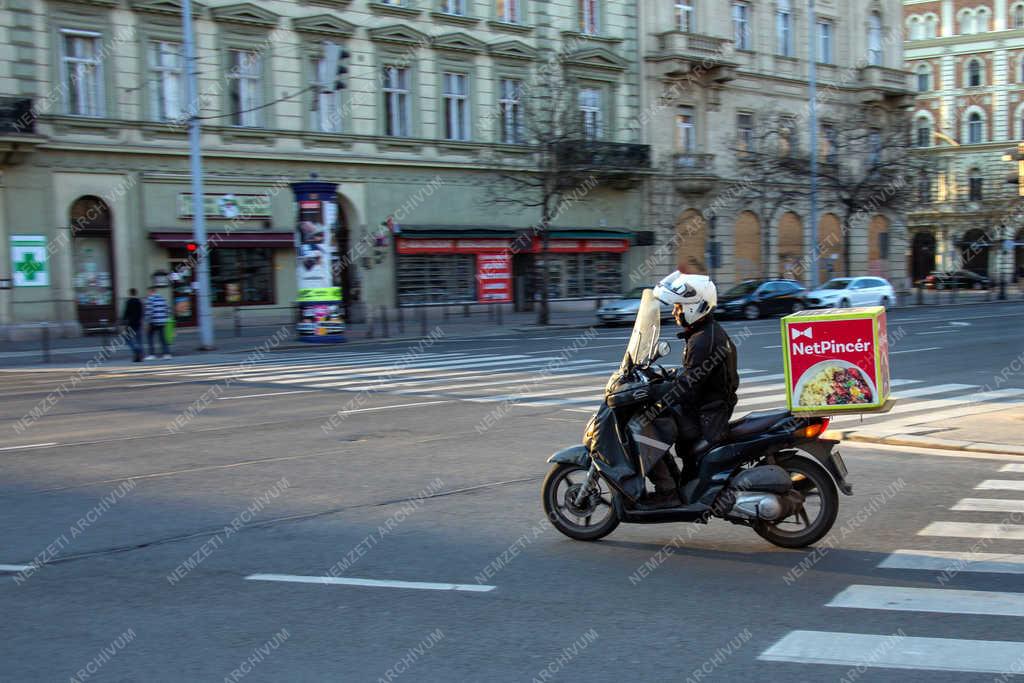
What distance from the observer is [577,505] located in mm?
6820

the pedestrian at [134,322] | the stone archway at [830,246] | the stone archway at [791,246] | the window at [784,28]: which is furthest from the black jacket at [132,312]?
the stone archway at [830,246]

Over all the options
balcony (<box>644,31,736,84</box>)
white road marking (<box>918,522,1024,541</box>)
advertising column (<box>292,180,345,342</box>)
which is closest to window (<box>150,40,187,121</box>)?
advertising column (<box>292,180,345,342</box>)

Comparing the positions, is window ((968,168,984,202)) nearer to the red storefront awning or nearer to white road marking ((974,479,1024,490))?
the red storefront awning

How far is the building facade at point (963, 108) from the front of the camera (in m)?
71.8

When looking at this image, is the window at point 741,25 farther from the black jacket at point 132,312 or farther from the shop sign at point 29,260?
the black jacket at point 132,312

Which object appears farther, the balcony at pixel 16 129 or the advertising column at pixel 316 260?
the advertising column at pixel 316 260

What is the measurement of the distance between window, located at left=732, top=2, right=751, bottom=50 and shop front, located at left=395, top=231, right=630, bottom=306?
40.6 feet

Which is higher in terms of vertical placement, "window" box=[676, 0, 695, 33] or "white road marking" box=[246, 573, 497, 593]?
"window" box=[676, 0, 695, 33]

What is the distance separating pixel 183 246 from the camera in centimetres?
3111

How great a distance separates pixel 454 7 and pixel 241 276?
1334cm

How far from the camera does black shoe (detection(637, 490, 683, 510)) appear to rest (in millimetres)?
6502

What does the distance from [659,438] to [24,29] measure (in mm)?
27672

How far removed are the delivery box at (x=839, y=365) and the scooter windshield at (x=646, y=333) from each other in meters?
0.87

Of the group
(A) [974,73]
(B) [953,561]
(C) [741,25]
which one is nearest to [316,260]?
(B) [953,561]
